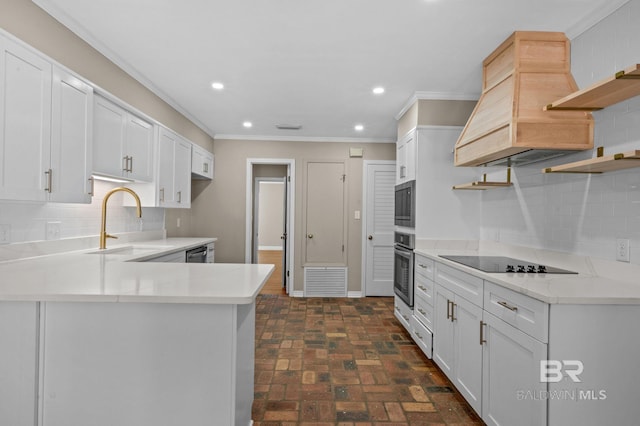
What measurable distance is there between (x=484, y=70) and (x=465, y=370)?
231 centimetres

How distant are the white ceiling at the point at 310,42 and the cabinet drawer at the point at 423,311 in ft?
6.81

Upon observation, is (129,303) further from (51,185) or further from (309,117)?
(309,117)

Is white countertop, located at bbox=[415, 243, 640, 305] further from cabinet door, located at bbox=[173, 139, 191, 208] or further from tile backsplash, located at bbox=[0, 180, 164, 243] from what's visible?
cabinet door, located at bbox=[173, 139, 191, 208]

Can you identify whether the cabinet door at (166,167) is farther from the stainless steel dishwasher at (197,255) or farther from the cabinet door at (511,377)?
the cabinet door at (511,377)

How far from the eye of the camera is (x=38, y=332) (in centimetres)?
134

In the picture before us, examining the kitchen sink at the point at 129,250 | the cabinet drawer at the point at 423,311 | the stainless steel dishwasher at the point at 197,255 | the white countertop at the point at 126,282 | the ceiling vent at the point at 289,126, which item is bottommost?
the cabinet drawer at the point at 423,311

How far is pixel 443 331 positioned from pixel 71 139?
9.90ft

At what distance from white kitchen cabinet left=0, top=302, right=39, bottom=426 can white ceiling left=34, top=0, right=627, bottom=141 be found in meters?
1.84

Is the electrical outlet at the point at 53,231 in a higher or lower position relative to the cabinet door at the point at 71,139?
lower

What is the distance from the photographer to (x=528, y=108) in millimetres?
2090

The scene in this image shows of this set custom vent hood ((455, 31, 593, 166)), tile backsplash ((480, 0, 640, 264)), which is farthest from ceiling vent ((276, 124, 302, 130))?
tile backsplash ((480, 0, 640, 264))

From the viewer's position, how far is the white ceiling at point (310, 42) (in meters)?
2.01

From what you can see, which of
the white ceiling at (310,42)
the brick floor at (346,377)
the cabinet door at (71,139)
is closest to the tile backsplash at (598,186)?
the white ceiling at (310,42)

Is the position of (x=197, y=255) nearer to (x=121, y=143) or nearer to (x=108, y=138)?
(x=121, y=143)
